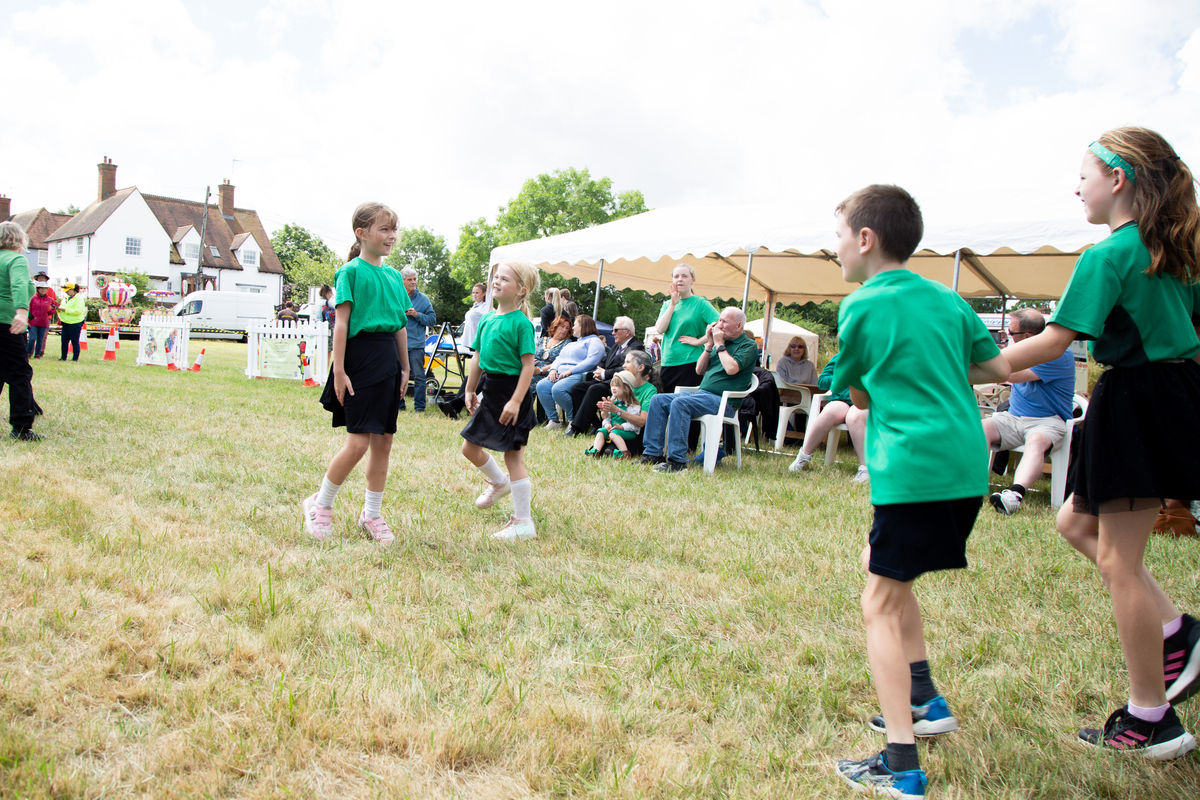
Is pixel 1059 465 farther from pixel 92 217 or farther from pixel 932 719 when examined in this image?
pixel 92 217

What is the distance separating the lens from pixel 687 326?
306 inches

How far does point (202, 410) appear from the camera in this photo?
28.7 ft

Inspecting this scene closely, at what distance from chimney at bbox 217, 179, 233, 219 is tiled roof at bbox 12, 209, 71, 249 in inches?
435

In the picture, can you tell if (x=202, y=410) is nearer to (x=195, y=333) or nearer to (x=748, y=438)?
(x=748, y=438)

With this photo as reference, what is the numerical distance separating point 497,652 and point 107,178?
63142 mm

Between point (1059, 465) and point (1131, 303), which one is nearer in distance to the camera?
point (1131, 303)

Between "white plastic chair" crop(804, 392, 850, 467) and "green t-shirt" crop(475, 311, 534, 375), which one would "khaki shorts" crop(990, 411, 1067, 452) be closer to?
"white plastic chair" crop(804, 392, 850, 467)

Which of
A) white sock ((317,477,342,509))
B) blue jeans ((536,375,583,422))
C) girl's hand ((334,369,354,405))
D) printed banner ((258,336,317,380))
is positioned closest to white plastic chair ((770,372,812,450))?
blue jeans ((536,375,583,422))

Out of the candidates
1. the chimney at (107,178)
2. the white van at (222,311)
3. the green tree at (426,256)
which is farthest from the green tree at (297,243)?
the white van at (222,311)

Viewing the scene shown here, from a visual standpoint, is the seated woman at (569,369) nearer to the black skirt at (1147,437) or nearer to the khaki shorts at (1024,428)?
the khaki shorts at (1024,428)

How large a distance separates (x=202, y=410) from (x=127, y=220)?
2006 inches

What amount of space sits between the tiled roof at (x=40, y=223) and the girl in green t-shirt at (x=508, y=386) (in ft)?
208

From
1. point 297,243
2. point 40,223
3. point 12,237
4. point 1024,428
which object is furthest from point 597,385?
point 297,243

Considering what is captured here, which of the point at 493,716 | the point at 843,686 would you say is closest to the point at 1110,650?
the point at 843,686
